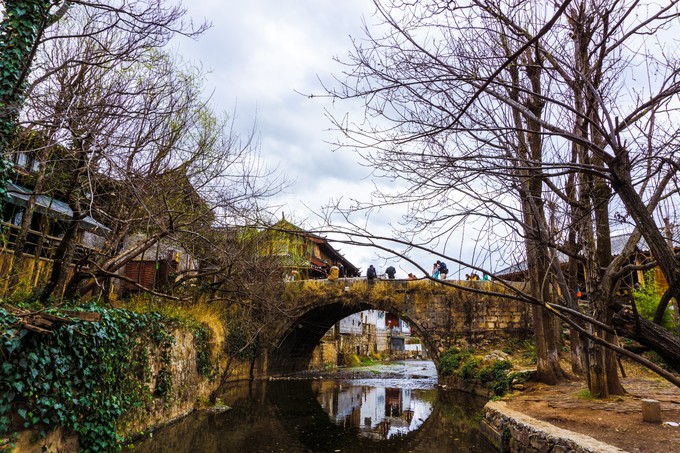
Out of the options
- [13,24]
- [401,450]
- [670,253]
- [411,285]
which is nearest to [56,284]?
[13,24]

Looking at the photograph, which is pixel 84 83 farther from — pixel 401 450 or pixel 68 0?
pixel 401 450

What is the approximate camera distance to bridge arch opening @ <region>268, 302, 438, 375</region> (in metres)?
16.8

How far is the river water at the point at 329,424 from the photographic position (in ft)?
21.5

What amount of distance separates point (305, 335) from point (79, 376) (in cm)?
1483

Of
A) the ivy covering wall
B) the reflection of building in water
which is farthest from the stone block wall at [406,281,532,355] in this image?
the ivy covering wall

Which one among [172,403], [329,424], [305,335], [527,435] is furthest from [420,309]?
[527,435]

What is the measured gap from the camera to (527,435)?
5.33 metres

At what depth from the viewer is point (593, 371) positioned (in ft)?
21.5

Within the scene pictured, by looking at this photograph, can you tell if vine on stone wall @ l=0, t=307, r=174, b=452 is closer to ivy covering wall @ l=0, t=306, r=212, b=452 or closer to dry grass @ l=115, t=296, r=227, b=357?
ivy covering wall @ l=0, t=306, r=212, b=452

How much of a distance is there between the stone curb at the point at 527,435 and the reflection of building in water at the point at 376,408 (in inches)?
62.9

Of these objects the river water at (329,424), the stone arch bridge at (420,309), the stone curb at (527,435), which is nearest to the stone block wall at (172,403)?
the river water at (329,424)

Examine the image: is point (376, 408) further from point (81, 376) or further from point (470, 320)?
point (81, 376)

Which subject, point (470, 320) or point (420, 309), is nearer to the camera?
point (470, 320)

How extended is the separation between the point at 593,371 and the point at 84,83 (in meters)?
8.23
